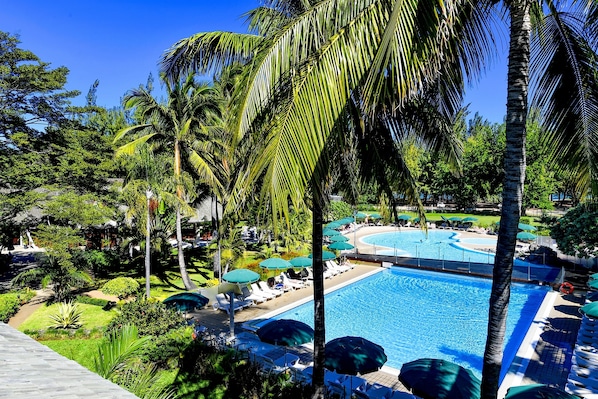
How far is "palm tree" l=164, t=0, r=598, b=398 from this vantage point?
3166mm

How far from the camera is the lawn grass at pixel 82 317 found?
528 inches

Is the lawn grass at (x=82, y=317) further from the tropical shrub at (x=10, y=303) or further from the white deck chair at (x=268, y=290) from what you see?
the white deck chair at (x=268, y=290)

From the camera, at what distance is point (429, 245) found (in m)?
33.8

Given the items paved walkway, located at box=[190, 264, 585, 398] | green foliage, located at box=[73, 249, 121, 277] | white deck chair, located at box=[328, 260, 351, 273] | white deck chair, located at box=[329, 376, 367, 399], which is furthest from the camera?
white deck chair, located at box=[328, 260, 351, 273]

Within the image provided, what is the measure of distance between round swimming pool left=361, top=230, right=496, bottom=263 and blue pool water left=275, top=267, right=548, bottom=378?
6.30 m

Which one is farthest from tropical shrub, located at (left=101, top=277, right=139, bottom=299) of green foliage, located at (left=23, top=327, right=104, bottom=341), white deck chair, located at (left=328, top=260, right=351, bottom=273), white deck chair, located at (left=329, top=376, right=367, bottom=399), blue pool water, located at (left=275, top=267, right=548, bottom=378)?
white deck chair, located at (left=328, top=260, right=351, bottom=273)

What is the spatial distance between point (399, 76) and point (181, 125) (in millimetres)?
16363

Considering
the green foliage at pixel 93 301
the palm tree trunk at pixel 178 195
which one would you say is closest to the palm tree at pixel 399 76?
the palm tree trunk at pixel 178 195

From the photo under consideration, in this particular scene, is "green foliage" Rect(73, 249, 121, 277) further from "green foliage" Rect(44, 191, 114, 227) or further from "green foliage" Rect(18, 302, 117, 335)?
"green foliage" Rect(18, 302, 117, 335)

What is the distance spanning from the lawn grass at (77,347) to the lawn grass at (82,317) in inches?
44.0

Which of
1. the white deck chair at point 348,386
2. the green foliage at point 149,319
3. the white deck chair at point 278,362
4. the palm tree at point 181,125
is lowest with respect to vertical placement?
the white deck chair at point 278,362

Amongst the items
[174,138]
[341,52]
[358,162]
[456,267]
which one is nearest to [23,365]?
[341,52]

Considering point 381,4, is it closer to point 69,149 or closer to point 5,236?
point 69,149

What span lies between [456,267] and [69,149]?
2335 centimetres
